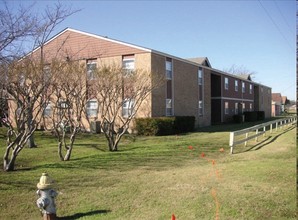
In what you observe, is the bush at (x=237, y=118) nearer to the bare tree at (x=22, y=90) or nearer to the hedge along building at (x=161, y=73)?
the hedge along building at (x=161, y=73)

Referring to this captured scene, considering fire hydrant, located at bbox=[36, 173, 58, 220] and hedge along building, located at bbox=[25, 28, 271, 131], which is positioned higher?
hedge along building, located at bbox=[25, 28, 271, 131]

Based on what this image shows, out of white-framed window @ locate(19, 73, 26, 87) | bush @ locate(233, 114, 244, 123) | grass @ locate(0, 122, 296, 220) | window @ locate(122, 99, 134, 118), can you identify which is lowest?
grass @ locate(0, 122, 296, 220)

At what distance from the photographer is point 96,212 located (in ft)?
19.0

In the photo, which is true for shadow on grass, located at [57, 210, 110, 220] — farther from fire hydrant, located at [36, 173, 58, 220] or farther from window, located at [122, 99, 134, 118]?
window, located at [122, 99, 134, 118]

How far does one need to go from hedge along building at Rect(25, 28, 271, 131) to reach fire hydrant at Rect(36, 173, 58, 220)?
9.52m

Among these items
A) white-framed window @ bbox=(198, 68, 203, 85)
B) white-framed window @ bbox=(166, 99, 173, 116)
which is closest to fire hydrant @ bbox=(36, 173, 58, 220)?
white-framed window @ bbox=(166, 99, 173, 116)

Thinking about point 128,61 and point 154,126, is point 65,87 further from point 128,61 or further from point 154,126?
point 128,61

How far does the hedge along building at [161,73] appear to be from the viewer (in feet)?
70.6

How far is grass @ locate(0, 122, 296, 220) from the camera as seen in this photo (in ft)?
18.1

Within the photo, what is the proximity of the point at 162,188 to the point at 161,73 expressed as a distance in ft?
53.2

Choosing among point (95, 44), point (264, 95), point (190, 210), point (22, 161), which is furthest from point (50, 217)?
point (264, 95)

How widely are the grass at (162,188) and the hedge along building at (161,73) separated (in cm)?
664

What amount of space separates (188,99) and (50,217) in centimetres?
2237

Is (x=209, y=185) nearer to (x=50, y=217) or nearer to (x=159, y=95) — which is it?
(x=50, y=217)
